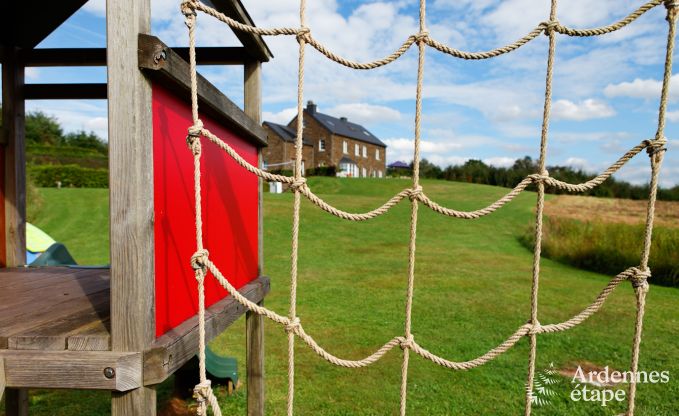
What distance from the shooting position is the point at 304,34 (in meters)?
1.79

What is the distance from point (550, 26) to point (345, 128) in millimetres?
47174

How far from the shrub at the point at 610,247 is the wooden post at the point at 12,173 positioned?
1103cm

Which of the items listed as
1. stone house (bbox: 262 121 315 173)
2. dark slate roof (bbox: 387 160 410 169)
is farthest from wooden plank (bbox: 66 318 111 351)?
dark slate roof (bbox: 387 160 410 169)

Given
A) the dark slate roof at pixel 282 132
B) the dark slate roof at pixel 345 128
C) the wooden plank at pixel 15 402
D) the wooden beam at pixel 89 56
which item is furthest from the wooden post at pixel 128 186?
the dark slate roof at pixel 345 128

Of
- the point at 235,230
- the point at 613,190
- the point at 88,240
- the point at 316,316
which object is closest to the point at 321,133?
the point at 613,190

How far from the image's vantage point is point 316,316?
6621mm

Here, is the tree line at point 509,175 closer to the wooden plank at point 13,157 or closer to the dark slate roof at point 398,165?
the dark slate roof at point 398,165

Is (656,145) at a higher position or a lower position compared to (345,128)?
lower

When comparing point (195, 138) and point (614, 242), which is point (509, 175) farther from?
point (195, 138)

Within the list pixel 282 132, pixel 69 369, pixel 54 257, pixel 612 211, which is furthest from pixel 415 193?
pixel 282 132

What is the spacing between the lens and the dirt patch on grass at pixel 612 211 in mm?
13052

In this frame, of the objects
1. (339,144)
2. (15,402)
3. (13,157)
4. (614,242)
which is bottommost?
(15,402)

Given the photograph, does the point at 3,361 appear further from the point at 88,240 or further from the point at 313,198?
the point at 88,240

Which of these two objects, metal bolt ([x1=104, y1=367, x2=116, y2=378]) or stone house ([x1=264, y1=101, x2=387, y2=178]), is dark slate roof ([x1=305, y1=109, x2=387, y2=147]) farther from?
metal bolt ([x1=104, y1=367, x2=116, y2=378])
